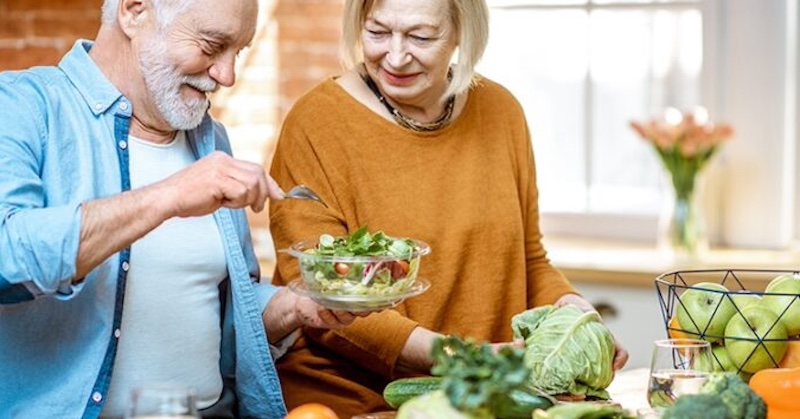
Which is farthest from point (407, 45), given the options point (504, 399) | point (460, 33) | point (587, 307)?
point (504, 399)

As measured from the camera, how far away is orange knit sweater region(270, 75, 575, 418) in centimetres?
278

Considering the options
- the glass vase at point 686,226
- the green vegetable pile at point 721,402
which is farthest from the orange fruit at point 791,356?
the glass vase at point 686,226

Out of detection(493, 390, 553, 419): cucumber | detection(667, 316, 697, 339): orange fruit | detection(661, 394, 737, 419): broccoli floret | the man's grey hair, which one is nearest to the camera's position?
detection(493, 390, 553, 419): cucumber

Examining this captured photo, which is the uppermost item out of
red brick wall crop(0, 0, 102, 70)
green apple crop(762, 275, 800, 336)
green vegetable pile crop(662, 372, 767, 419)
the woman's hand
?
red brick wall crop(0, 0, 102, 70)

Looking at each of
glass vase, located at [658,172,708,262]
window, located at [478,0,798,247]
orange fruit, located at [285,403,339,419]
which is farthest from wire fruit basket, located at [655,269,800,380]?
window, located at [478,0,798,247]

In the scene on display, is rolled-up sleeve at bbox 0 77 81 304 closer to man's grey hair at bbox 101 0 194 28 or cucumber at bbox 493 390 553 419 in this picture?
man's grey hair at bbox 101 0 194 28

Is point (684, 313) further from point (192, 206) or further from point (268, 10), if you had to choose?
point (268, 10)

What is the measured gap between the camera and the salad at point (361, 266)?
2.28 metres

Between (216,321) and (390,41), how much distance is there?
0.65m

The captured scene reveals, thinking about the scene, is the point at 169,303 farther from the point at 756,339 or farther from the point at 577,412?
the point at 756,339

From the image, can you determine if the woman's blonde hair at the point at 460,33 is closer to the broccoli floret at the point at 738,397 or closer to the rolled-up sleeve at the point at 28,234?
the rolled-up sleeve at the point at 28,234

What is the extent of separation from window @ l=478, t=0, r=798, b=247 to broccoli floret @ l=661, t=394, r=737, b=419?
8.32 ft

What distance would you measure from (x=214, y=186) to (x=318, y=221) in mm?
543

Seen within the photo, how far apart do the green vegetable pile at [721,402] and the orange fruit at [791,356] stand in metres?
0.22
